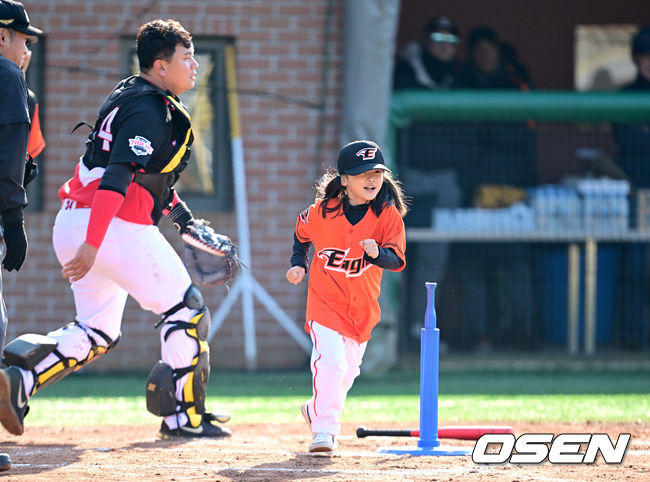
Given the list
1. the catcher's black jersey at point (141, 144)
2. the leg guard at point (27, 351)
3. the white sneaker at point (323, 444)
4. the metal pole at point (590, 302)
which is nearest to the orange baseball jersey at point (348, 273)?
the white sneaker at point (323, 444)

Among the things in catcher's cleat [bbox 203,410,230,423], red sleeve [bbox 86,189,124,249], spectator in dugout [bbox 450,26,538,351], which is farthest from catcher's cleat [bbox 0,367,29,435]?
spectator in dugout [bbox 450,26,538,351]

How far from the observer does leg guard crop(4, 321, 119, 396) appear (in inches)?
220

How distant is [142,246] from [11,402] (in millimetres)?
1106

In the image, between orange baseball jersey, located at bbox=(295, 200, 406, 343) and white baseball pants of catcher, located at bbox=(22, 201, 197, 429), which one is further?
white baseball pants of catcher, located at bbox=(22, 201, 197, 429)

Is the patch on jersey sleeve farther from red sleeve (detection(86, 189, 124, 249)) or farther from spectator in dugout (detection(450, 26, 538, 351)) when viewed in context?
spectator in dugout (detection(450, 26, 538, 351))

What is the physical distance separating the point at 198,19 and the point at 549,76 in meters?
4.85

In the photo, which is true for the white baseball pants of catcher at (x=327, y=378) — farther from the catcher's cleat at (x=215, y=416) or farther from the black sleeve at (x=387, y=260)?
the catcher's cleat at (x=215, y=416)

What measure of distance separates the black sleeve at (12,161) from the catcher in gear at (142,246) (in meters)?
0.72

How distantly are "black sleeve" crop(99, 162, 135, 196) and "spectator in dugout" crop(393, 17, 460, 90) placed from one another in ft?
17.5

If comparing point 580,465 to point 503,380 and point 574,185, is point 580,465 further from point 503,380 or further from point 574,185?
point 574,185

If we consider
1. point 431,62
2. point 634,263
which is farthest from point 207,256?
point 634,263

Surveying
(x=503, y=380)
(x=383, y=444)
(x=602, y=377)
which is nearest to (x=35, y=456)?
(x=383, y=444)

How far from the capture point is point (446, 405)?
7918mm

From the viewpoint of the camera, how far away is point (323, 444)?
18.2 ft
